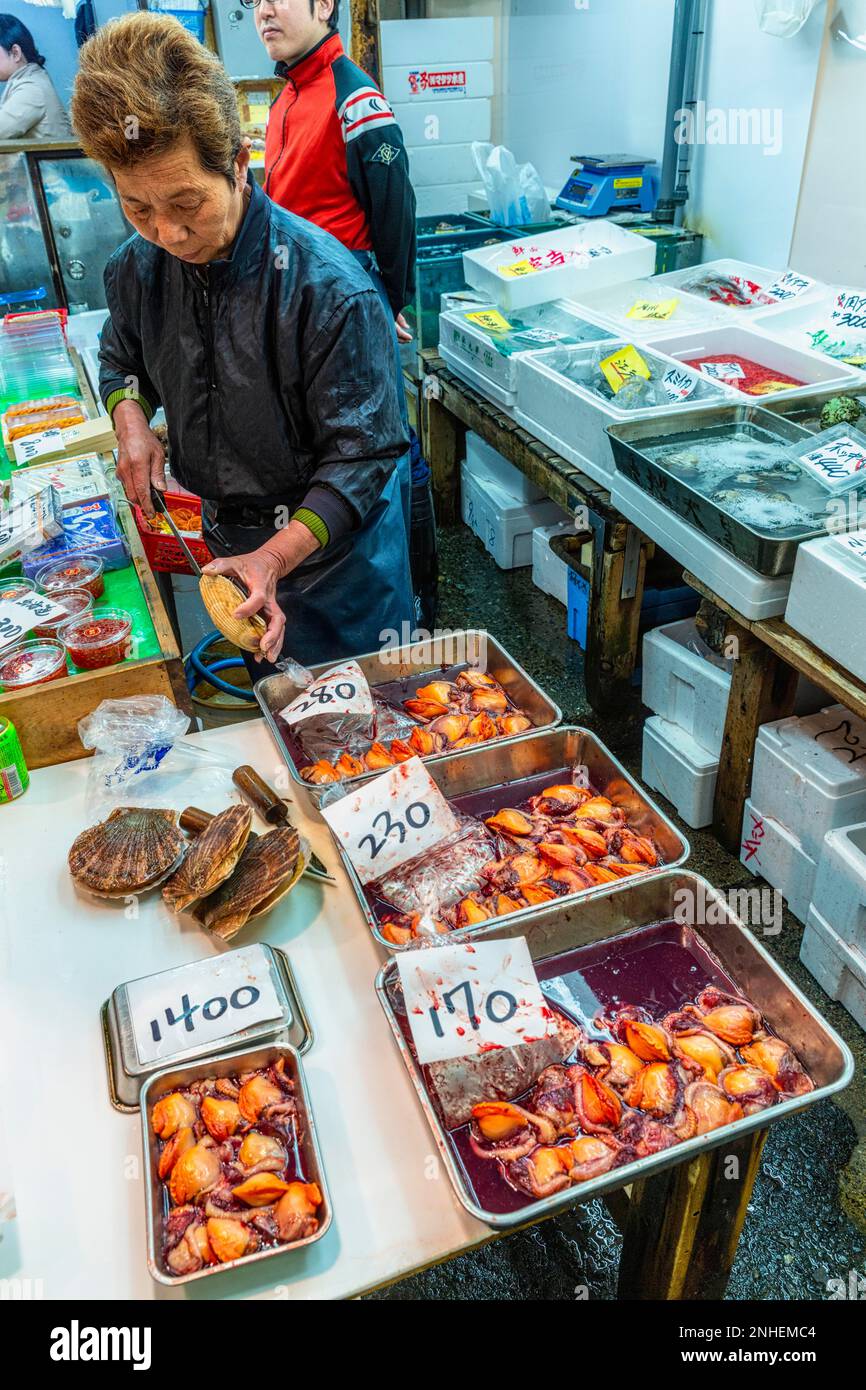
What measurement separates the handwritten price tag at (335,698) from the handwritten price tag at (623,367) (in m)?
1.78

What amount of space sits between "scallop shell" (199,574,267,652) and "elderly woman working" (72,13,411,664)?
0.09 ft

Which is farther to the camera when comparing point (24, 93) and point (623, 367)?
point (24, 93)

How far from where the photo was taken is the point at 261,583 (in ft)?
5.82

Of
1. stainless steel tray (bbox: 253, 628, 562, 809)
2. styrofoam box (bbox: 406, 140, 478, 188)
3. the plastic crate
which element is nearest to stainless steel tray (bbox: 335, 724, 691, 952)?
stainless steel tray (bbox: 253, 628, 562, 809)

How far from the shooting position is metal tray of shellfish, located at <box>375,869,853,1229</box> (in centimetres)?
112

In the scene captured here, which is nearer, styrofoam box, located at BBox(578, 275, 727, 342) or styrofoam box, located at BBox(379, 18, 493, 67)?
styrofoam box, located at BBox(578, 275, 727, 342)

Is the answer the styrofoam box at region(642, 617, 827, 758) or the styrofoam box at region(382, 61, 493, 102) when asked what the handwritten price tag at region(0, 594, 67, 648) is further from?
the styrofoam box at region(382, 61, 493, 102)

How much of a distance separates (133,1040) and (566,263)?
3.56 metres

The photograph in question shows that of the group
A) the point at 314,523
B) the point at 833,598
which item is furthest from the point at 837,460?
the point at 314,523

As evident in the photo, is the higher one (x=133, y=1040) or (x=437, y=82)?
(x=437, y=82)

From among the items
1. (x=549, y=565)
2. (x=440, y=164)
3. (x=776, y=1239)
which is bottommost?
(x=776, y=1239)

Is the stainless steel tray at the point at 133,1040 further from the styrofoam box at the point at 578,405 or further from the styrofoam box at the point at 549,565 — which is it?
the styrofoam box at the point at 549,565

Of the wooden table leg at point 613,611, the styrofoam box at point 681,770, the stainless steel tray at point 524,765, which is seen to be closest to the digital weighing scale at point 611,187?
the wooden table leg at point 613,611

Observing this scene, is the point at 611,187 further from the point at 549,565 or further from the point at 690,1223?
the point at 690,1223
